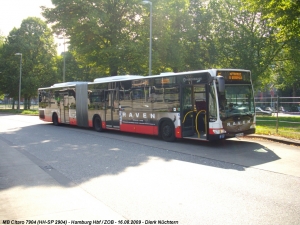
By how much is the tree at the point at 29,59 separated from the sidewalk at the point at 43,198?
4550cm

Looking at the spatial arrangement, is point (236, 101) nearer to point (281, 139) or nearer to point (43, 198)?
point (281, 139)

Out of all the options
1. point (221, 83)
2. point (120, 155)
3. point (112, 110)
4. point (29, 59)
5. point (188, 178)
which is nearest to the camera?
point (188, 178)

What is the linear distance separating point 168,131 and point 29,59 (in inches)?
1753

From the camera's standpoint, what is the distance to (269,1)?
16.6 meters

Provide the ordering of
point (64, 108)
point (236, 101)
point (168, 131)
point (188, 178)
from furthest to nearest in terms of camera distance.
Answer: point (64, 108) < point (168, 131) < point (236, 101) < point (188, 178)

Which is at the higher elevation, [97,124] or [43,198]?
[97,124]

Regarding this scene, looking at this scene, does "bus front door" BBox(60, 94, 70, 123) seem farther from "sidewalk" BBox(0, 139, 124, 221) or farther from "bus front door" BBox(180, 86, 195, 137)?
"sidewalk" BBox(0, 139, 124, 221)

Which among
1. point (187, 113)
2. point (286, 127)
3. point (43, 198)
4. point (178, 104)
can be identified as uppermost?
point (178, 104)

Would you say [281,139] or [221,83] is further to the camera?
[281,139]

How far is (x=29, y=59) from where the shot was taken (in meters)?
53.2

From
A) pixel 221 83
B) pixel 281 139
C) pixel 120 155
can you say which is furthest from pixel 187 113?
pixel 281 139

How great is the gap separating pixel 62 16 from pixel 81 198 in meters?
24.7

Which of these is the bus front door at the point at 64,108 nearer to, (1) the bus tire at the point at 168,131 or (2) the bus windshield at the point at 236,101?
(1) the bus tire at the point at 168,131

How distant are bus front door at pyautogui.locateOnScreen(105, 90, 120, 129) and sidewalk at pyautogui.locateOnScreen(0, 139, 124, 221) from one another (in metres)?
8.71
